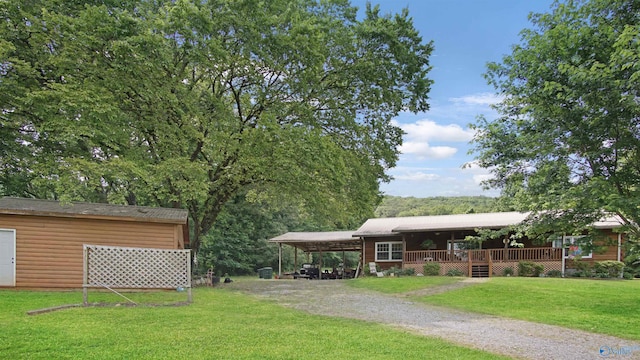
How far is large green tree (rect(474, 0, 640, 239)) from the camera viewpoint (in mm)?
7770

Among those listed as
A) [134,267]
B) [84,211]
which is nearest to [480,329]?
[134,267]

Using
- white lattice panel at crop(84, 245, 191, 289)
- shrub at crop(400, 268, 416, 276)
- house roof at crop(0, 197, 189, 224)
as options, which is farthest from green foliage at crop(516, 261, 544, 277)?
white lattice panel at crop(84, 245, 191, 289)

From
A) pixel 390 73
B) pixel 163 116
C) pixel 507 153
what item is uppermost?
pixel 390 73

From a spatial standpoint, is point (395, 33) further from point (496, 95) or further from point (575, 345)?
point (575, 345)

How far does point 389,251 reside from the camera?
23891 millimetres

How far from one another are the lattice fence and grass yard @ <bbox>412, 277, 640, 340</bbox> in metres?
7.17

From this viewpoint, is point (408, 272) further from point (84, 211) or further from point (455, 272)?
point (84, 211)

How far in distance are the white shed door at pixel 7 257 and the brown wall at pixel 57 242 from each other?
101mm

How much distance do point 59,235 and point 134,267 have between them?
464 centimetres

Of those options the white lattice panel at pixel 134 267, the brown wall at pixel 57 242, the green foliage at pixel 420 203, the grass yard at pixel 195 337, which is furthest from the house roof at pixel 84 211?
the green foliage at pixel 420 203

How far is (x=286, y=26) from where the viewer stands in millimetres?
13633

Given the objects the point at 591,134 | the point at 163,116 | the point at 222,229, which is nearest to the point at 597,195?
the point at 591,134

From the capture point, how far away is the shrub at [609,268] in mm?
18105

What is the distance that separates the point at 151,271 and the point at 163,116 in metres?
6.41
